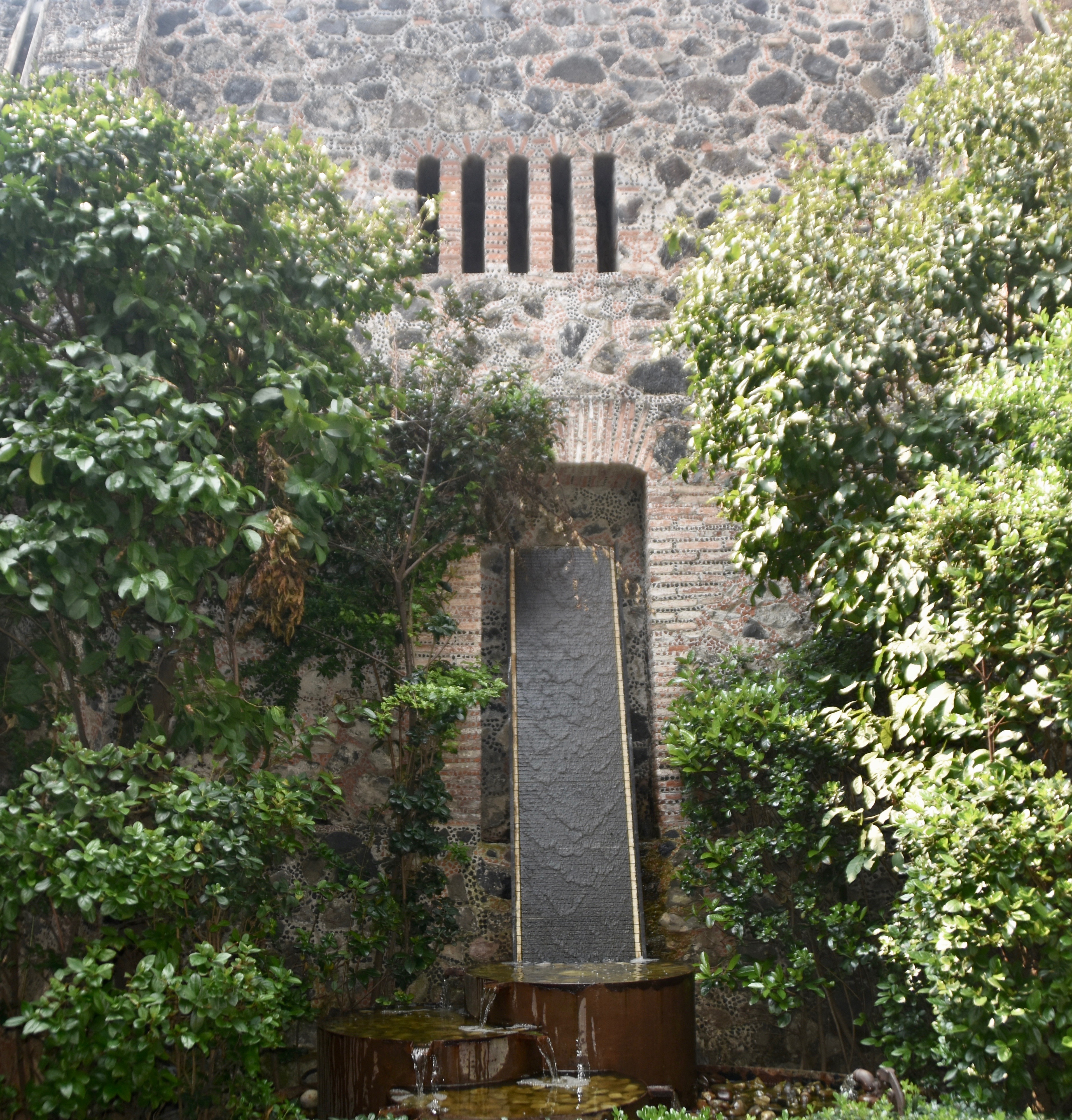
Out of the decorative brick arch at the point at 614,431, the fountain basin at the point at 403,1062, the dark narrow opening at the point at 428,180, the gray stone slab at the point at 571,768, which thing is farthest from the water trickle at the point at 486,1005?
the dark narrow opening at the point at 428,180

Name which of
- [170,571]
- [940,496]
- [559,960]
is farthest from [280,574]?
[940,496]

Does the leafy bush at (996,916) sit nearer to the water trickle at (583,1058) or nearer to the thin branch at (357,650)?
the water trickle at (583,1058)

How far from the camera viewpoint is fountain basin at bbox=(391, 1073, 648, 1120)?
3355 millimetres

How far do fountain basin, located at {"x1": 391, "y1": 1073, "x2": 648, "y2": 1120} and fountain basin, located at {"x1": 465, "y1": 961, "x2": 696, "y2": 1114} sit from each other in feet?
0.55

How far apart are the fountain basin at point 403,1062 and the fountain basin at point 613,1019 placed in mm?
180

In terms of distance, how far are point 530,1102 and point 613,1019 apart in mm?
565

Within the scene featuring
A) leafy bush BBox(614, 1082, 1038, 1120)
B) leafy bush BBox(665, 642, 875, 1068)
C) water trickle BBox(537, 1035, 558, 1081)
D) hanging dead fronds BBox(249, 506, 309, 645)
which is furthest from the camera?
leafy bush BBox(665, 642, 875, 1068)

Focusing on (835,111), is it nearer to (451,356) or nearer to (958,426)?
(451,356)

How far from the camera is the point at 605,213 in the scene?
6809mm

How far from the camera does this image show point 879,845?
11.4ft

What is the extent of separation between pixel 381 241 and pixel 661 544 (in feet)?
7.75

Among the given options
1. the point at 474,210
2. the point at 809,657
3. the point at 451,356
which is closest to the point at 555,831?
the point at 809,657

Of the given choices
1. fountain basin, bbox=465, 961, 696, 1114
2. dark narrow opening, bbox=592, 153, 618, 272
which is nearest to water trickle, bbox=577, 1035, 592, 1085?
fountain basin, bbox=465, 961, 696, 1114

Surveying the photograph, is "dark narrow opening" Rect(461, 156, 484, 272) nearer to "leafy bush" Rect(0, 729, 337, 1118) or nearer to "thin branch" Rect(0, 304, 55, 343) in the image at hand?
"thin branch" Rect(0, 304, 55, 343)
